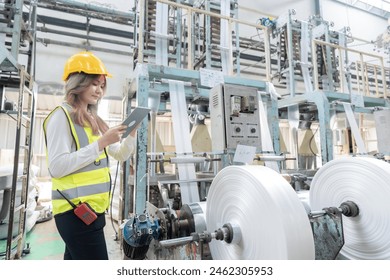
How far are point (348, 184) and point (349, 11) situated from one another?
7248 mm

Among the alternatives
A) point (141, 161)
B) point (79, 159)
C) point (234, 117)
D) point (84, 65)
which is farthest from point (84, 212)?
point (234, 117)

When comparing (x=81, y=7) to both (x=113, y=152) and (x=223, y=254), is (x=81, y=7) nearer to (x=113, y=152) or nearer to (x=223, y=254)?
(x=113, y=152)

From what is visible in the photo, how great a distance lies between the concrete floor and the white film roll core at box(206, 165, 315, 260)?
65.6 inches

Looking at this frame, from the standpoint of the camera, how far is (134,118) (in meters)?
1.18

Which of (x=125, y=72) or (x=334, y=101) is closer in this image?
(x=334, y=101)

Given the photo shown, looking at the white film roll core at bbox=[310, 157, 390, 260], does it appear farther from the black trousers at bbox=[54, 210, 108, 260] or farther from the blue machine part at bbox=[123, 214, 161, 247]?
the black trousers at bbox=[54, 210, 108, 260]

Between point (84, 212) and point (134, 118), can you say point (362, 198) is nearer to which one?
point (134, 118)

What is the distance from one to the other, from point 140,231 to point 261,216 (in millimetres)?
629

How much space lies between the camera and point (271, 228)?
0.94 meters

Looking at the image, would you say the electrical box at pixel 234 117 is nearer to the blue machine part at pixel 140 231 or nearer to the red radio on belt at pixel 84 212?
the blue machine part at pixel 140 231

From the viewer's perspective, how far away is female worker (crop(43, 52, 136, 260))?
988 mm

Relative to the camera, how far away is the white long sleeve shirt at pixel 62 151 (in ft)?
3.19

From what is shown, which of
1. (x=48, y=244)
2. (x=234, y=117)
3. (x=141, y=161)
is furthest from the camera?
(x=48, y=244)

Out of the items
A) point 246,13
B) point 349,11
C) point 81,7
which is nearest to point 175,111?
point 81,7
